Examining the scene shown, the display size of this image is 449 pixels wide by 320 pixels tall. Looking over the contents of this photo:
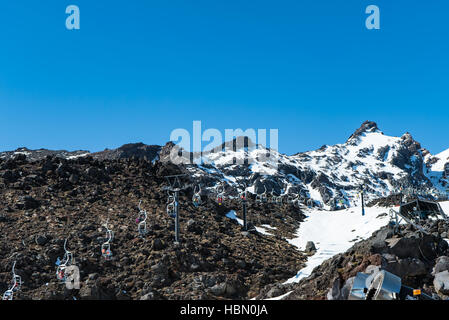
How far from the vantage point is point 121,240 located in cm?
4162

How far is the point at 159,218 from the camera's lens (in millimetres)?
48750

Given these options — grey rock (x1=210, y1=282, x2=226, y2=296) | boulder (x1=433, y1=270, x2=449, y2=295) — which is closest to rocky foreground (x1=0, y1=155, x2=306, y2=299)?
grey rock (x1=210, y1=282, x2=226, y2=296)

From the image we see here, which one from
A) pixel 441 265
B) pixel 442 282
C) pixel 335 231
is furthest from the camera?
pixel 335 231

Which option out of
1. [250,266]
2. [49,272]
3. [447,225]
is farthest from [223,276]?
[447,225]

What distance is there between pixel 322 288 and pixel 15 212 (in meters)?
37.2

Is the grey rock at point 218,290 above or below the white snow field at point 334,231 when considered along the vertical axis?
below

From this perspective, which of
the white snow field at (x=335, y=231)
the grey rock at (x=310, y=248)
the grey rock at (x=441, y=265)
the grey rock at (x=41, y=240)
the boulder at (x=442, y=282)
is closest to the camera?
the boulder at (x=442, y=282)

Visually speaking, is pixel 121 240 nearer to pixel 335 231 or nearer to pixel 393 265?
pixel 393 265

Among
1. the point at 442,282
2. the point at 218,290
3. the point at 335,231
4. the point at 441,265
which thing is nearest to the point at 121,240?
the point at 218,290

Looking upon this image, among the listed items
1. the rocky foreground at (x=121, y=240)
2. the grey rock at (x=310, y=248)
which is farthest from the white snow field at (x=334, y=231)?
the rocky foreground at (x=121, y=240)

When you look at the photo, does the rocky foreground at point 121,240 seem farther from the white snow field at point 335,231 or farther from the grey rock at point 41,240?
the white snow field at point 335,231

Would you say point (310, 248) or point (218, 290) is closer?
point (218, 290)

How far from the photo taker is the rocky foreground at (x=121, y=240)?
3259 cm
